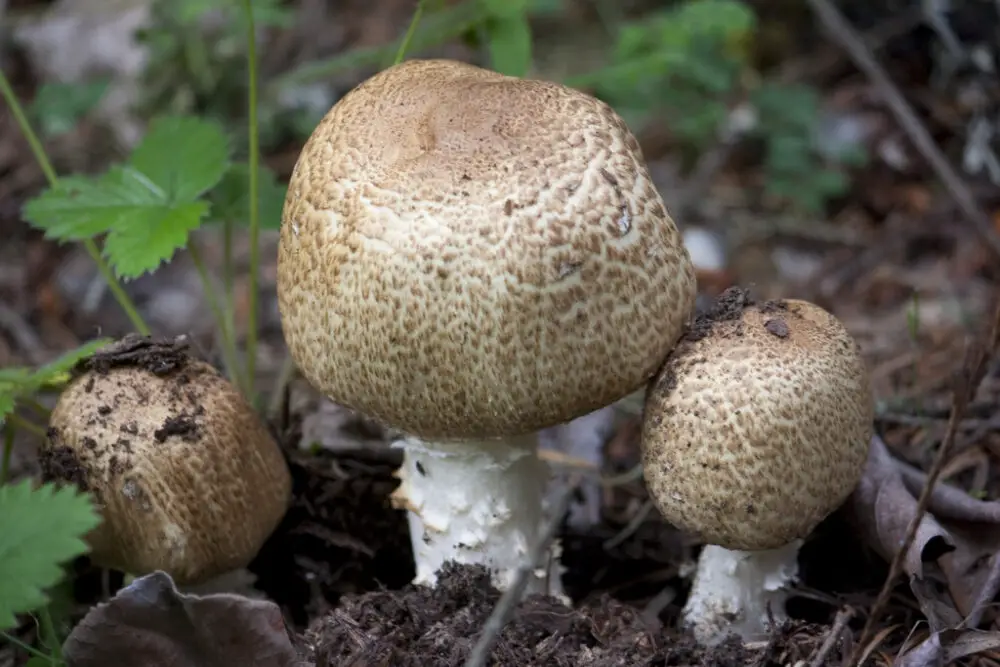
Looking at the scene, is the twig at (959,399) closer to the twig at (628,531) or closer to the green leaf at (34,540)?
the twig at (628,531)

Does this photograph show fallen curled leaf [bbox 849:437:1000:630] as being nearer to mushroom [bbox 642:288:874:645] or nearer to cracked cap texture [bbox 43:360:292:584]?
mushroom [bbox 642:288:874:645]

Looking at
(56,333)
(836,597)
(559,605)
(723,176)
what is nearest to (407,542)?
(559,605)

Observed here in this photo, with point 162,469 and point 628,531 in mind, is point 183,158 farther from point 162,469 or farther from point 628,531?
point 628,531

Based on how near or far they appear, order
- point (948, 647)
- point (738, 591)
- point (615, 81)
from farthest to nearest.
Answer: point (615, 81) < point (738, 591) < point (948, 647)

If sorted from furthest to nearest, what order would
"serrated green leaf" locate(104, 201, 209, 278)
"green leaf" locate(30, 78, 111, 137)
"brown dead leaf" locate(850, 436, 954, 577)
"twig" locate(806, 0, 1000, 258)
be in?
"twig" locate(806, 0, 1000, 258)
"green leaf" locate(30, 78, 111, 137)
"serrated green leaf" locate(104, 201, 209, 278)
"brown dead leaf" locate(850, 436, 954, 577)

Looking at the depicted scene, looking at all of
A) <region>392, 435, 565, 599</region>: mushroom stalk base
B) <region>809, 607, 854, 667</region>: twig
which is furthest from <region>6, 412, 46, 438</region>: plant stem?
<region>809, 607, 854, 667</region>: twig

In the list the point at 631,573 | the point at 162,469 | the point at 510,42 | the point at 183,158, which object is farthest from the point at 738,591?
the point at 183,158

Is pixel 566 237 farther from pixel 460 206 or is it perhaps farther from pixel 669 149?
pixel 669 149
